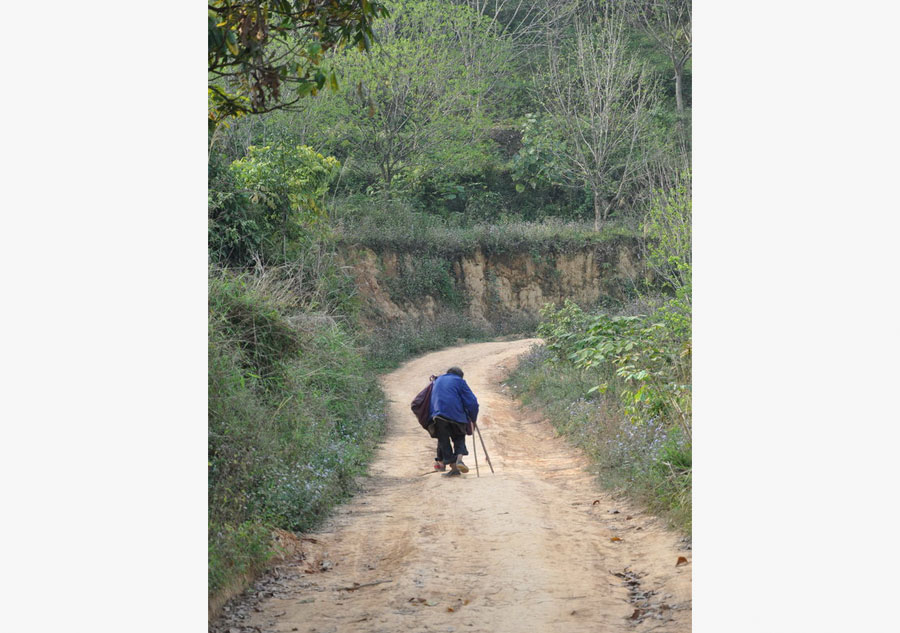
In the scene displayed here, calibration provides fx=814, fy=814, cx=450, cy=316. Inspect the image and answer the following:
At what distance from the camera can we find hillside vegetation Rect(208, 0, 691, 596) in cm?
630

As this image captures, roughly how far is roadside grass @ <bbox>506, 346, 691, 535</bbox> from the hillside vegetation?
7 cm

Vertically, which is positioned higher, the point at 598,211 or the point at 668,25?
the point at 668,25

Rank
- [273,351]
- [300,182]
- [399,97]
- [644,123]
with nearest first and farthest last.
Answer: [273,351] → [300,182] → [399,97] → [644,123]


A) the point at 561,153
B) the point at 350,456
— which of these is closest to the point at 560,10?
the point at 561,153

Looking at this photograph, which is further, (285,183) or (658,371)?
(285,183)

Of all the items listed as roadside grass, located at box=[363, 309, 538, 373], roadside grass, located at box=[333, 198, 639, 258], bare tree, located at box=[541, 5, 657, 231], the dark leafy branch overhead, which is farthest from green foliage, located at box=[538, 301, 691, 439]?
bare tree, located at box=[541, 5, 657, 231]

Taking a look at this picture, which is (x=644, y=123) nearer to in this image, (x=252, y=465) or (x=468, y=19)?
(x=468, y=19)

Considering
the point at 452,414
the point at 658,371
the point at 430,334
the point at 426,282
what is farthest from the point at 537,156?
the point at 658,371

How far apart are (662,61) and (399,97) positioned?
36.5ft

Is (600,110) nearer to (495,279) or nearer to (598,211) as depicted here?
(598,211)

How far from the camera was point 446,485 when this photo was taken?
908 centimetres

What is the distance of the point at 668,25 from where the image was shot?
26359mm

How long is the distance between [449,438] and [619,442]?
209 centimetres

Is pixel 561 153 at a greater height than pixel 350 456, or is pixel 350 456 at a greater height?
pixel 561 153
